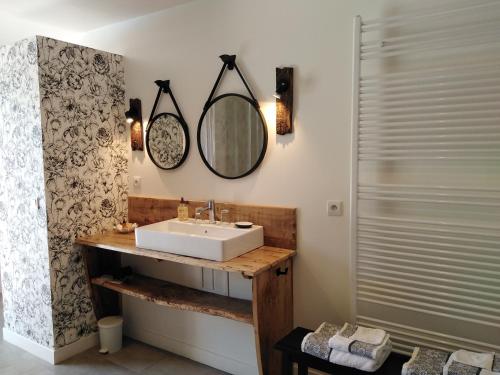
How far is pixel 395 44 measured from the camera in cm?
189

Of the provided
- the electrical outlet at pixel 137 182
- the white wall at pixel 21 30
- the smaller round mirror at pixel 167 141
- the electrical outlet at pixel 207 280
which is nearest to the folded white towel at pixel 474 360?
the electrical outlet at pixel 207 280

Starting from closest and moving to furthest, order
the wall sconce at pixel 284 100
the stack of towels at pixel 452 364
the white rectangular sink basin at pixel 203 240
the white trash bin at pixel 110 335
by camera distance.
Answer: the stack of towels at pixel 452 364 → the white rectangular sink basin at pixel 203 240 → the wall sconce at pixel 284 100 → the white trash bin at pixel 110 335

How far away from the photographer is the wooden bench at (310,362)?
1.70 metres

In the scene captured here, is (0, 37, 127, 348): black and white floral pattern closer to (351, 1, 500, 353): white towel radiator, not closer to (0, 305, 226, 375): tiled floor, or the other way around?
(0, 305, 226, 375): tiled floor

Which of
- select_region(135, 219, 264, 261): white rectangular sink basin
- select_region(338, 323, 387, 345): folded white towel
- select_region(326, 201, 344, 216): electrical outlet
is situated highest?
select_region(326, 201, 344, 216): electrical outlet

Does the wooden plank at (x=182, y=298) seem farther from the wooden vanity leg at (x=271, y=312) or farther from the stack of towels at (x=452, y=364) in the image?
the stack of towels at (x=452, y=364)

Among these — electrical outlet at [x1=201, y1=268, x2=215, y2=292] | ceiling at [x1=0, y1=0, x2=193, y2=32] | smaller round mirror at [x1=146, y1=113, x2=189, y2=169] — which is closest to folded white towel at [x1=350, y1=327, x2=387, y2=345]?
electrical outlet at [x1=201, y1=268, x2=215, y2=292]

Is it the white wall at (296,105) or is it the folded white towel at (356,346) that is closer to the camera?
the folded white towel at (356,346)

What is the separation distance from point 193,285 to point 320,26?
77.3 inches

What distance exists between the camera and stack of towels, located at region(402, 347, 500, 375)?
59.8 inches

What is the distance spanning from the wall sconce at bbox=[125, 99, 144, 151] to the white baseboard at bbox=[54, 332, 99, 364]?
155 cm

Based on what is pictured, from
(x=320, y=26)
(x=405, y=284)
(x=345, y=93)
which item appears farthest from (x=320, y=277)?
(x=320, y=26)

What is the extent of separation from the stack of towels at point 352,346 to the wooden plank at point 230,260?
1.44ft

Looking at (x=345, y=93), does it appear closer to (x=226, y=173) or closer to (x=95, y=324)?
(x=226, y=173)
